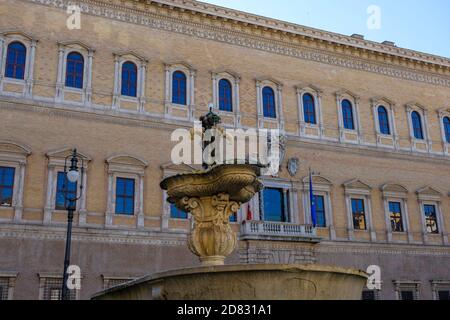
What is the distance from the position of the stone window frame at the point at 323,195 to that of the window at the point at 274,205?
0.97 m

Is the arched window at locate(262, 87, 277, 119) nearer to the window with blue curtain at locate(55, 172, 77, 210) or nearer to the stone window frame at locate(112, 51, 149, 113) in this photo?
the stone window frame at locate(112, 51, 149, 113)

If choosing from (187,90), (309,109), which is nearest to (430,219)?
(309,109)

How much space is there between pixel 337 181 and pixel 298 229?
11.1 ft

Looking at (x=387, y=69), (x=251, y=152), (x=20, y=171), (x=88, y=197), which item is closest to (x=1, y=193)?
(x=20, y=171)

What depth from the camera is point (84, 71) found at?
20.1 m

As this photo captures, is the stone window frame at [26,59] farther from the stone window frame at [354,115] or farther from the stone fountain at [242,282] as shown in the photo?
the stone window frame at [354,115]

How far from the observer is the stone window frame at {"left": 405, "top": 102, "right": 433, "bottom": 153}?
2620 cm

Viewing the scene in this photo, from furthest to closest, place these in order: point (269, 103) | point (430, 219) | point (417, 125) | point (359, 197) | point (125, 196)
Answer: point (417, 125) < point (430, 219) < point (359, 197) < point (269, 103) < point (125, 196)

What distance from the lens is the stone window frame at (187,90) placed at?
69.5 ft

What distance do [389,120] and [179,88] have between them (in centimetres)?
1098

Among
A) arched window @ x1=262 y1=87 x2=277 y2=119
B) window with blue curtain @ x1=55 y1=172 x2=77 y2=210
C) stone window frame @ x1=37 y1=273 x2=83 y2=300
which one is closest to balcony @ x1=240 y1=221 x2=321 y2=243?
arched window @ x1=262 y1=87 x2=277 y2=119

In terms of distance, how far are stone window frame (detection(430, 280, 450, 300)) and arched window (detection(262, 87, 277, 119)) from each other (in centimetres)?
1059

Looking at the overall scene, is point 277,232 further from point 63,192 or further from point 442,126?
point 442,126

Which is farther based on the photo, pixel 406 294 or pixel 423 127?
pixel 423 127
